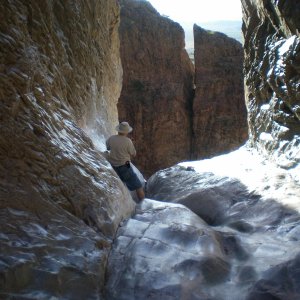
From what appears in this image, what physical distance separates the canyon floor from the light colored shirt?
737mm

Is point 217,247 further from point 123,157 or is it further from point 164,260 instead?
point 123,157

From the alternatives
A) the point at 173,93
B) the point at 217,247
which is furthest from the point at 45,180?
the point at 173,93

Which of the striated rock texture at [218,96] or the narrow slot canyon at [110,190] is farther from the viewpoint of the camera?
the striated rock texture at [218,96]

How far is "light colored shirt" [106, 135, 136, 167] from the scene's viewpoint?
210 inches

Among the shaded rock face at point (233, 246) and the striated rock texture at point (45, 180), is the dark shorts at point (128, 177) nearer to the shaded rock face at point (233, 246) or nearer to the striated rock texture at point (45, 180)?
the shaded rock face at point (233, 246)

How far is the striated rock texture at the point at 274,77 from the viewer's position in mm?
5316

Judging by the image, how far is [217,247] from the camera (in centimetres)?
347

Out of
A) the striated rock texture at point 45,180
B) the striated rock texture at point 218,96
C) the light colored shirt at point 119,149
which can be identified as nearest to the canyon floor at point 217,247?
the striated rock texture at point 45,180

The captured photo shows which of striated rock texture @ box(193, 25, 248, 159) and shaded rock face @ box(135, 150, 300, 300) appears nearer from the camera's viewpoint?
shaded rock face @ box(135, 150, 300, 300)

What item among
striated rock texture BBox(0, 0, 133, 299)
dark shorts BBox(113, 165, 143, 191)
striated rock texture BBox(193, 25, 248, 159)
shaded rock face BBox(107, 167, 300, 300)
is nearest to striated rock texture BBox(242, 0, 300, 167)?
shaded rock face BBox(107, 167, 300, 300)

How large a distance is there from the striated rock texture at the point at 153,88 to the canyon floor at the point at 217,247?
667 inches

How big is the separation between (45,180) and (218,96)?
67.2 ft

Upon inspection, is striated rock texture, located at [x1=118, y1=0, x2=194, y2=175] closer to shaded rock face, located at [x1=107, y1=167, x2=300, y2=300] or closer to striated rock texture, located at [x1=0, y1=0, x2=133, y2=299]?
striated rock texture, located at [x1=0, y1=0, x2=133, y2=299]

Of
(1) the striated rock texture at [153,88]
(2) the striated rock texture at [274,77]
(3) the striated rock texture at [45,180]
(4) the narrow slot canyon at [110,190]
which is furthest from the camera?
(1) the striated rock texture at [153,88]
